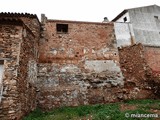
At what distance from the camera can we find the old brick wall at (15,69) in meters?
8.04

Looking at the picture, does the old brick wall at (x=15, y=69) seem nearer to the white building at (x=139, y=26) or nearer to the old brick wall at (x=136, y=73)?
the old brick wall at (x=136, y=73)

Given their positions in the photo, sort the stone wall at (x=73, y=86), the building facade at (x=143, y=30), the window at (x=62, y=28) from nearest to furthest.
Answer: the stone wall at (x=73, y=86) → the window at (x=62, y=28) → the building facade at (x=143, y=30)

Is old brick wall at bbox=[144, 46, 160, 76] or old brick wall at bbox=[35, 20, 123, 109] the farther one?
old brick wall at bbox=[144, 46, 160, 76]

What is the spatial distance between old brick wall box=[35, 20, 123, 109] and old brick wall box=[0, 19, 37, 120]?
223 cm

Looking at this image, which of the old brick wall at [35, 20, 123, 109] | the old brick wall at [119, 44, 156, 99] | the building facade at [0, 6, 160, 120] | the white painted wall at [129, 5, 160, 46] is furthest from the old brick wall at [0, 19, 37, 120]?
the white painted wall at [129, 5, 160, 46]

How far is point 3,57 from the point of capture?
8.56 meters

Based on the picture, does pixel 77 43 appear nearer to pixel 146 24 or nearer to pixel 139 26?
pixel 139 26

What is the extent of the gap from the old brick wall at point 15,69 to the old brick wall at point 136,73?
679cm

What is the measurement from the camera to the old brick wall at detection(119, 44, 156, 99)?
43.2 feet

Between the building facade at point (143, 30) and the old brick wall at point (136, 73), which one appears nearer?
the old brick wall at point (136, 73)

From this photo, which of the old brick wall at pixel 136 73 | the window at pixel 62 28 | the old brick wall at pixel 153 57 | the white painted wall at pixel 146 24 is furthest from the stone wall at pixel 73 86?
the white painted wall at pixel 146 24

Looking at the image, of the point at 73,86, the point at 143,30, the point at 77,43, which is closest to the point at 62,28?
the point at 77,43

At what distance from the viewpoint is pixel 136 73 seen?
45.3ft

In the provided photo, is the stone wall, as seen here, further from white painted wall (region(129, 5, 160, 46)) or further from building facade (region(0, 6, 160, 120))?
white painted wall (region(129, 5, 160, 46))
